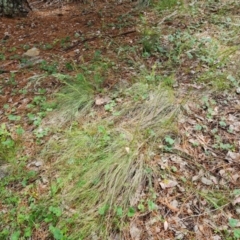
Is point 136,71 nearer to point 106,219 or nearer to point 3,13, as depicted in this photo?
point 106,219

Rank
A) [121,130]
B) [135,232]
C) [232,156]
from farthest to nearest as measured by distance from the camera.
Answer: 1. [121,130]
2. [232,156]
3. [135,232]

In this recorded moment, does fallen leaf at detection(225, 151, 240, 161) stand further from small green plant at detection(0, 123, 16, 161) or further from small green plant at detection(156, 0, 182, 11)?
small green plant at detection(156, 0, 182, 11)

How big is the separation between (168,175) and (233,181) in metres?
0.54

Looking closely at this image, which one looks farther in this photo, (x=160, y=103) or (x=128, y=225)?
(x=160, y=103)

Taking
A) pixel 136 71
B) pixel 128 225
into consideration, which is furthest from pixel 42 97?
pixel 128 225

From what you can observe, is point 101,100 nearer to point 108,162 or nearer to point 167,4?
point 108,162

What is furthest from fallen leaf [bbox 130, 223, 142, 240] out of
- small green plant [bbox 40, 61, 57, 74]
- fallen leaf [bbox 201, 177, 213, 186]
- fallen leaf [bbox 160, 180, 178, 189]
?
small green plant [bbox 40, 61, 57, 74]

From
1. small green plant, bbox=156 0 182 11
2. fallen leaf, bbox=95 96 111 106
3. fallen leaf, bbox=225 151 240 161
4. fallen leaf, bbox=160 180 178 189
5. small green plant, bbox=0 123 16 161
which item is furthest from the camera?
small green plant, bbox=156 0 182 11

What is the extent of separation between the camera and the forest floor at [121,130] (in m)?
2.19

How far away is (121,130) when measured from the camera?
2.73 metres

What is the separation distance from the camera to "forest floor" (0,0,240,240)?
7.17ft

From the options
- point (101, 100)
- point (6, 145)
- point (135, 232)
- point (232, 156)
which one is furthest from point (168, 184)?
point (6, 145)

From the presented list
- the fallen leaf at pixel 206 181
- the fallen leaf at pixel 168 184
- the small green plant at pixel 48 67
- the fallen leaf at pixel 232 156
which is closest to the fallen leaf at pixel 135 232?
the fallen leaf at pixel 168 184

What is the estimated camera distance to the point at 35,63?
3807 millimetres
